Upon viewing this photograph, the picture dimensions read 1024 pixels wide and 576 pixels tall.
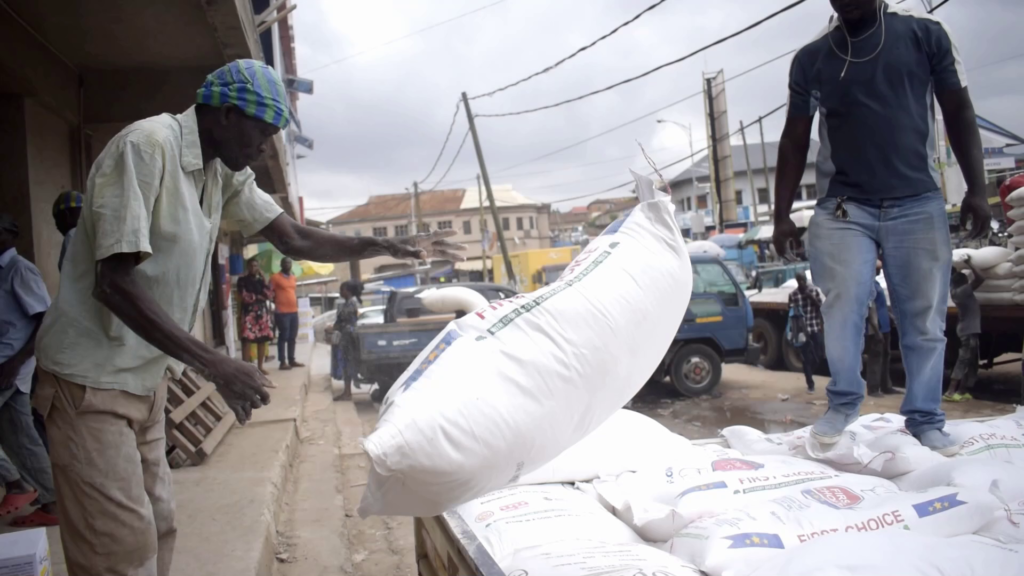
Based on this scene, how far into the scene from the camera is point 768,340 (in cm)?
1064

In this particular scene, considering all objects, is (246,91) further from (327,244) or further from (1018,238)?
(1018,238)

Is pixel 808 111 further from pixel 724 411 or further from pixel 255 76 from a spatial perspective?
pixel 724 411

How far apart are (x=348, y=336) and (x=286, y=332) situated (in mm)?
1707

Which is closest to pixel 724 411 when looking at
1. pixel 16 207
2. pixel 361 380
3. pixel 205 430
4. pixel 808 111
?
pixel 361 380

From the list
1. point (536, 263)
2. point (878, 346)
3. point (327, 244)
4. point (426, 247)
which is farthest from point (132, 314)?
point (536, 263)

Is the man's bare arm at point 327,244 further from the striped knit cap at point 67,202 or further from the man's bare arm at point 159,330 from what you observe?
the striped knit cap at point 67,202

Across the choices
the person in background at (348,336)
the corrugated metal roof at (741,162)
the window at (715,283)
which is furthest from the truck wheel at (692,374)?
the corrugated metal roof at (741,162)

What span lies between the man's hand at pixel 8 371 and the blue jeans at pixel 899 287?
335 cm

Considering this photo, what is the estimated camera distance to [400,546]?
406 cm

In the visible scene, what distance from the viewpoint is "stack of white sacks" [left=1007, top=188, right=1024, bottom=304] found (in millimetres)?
5743

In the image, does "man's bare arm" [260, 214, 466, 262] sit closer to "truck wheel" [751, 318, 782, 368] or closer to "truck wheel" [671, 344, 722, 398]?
"truck wheel" [671, 344, 722, 398]

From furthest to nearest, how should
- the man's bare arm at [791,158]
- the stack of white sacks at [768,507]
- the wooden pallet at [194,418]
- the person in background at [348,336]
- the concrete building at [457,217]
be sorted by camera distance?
the concrete building at [457,217], the person in background at [348,336], the wooden pallet at [194,418], the man's bare arm at [791,158], the stack of white sacks at [768,507]

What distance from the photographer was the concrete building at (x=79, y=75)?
4.06m

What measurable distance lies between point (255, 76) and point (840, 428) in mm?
2036
